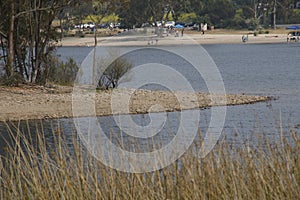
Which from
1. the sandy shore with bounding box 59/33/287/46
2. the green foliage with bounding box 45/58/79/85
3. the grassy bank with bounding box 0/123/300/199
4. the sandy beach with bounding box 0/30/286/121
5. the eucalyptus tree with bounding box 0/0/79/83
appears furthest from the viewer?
the sandy shore with bounding box 59/33/287/46

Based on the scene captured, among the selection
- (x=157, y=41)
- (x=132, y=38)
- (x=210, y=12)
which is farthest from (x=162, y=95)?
(x=210, y=12)

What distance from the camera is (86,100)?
2570cm

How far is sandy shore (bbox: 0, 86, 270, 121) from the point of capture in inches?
934

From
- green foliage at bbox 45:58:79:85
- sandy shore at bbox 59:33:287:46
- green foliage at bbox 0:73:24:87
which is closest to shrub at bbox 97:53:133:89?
green foliage at bbox 45:58:79:85

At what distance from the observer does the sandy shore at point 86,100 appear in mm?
23720

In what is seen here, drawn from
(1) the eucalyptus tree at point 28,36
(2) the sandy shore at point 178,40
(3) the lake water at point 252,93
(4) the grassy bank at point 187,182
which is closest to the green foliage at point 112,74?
(1) the eucalyptus tree at point 28,36

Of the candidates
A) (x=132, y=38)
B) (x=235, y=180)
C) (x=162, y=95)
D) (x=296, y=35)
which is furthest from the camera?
(x=132, y=38)

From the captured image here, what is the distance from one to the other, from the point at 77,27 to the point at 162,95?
8766 cm

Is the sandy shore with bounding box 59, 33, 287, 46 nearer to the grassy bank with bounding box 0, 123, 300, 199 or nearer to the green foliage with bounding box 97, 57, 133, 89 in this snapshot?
the green foliage with bounding box 97, 57, 133, 89

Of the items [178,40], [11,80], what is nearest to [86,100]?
[11,80]

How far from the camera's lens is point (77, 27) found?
114188mm

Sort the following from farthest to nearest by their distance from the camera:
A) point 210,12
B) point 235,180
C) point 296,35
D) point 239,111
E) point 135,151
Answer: point 210,12
point 296,35
point 239,111
point 135,151
point 235,180

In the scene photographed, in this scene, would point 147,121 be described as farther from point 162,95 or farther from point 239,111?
point 162,95

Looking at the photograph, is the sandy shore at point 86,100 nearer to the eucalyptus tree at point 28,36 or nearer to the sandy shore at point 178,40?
the eucalyptus tree at point 28,36
